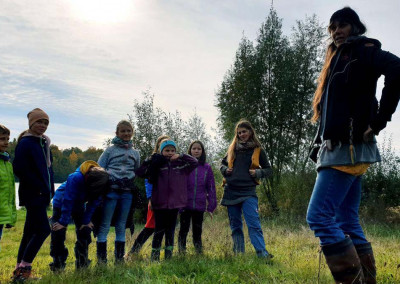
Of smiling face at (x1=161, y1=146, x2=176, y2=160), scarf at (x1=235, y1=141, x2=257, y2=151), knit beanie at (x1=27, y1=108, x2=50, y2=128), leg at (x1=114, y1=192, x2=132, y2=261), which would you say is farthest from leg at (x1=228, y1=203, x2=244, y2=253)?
knit beanie at (x1=27, y1=108, x2=50, y2=128)

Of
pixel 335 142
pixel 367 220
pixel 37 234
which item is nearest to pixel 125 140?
pixel 37 234

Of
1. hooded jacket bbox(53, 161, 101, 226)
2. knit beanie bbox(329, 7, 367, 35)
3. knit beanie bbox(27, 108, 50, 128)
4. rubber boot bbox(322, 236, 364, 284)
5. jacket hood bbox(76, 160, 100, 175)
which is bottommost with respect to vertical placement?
rubber boot bbox(322, 236, 364, 284)

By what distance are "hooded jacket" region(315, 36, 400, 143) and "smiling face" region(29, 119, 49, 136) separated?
11.7 feet

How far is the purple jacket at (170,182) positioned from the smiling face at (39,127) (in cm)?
143

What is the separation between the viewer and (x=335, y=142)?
9.19 feet

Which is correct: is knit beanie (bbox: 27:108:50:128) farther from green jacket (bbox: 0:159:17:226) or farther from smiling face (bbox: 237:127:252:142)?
smiling face (bbox: 237:127:252:142)

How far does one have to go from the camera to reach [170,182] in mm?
5426

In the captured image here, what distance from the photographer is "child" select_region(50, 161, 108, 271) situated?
14.8 ft

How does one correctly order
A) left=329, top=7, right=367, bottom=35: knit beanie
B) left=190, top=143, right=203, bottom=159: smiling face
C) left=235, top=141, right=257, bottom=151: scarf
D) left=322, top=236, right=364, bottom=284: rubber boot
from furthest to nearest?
left=190, top=143, right=203, bottom=159: smiling face → left=235, top=141, right=257, bottom=151: scarf → left=329, top=7, right=367, bottom=35: knit beanie → left=322, top=236, right=364, bottom=284: rubber boot

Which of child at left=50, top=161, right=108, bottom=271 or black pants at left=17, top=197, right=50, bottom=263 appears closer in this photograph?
black pants at left=17, top=197, right=50, bottom=263

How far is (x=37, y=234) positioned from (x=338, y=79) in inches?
150

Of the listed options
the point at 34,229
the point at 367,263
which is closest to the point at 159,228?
the point at 34,229

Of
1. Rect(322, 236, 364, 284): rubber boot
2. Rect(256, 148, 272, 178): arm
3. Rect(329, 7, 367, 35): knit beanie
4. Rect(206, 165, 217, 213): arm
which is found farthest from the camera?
Rect(206, 165, 217, 213): arm

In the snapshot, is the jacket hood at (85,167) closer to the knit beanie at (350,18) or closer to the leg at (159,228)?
the leg at (159,228)
